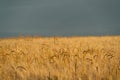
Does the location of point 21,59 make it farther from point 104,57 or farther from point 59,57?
point 104,57

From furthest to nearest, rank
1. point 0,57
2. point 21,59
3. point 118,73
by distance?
point 0,57 < point 21,59 < point 118,73

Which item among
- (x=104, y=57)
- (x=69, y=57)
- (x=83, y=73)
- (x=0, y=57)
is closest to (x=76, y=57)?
(x=69, y=57)

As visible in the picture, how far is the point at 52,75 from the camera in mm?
3082

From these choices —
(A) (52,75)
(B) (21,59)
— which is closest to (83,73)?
(A) (52,75)

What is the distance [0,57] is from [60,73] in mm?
1804

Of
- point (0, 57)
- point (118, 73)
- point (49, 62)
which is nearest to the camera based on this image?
point (118, 73)

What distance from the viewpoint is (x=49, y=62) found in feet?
12.5

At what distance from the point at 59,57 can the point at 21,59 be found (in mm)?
666

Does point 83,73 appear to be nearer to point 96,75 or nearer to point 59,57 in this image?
point 96,75

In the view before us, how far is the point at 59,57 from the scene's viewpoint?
13.1 feet

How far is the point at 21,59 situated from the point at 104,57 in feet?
4.35

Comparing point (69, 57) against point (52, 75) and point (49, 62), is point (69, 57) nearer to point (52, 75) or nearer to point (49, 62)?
point (49, 62)

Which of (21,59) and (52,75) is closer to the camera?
(52,75)

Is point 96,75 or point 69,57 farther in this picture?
point 69,57
